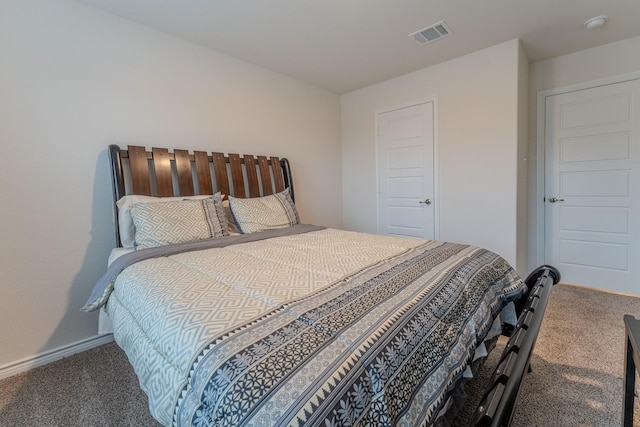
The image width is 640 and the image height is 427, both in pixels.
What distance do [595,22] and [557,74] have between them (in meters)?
0.79

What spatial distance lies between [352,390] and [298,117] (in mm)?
3324

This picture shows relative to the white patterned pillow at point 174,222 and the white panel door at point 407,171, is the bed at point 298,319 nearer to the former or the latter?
the white patterned pillow at point 174,222

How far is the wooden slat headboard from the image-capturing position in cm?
217

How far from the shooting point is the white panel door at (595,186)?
2.84 m

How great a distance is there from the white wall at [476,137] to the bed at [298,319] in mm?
1456

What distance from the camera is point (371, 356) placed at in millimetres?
746

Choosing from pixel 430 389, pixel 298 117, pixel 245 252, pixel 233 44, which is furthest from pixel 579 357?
pixel 233 44

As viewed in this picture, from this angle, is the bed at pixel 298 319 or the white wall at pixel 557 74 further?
the white wall at pixel 557 74

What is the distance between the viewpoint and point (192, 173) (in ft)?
8.36

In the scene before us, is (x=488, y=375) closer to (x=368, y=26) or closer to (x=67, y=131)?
(x=368, y=26)

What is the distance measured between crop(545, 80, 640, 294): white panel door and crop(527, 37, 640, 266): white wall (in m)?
0.09

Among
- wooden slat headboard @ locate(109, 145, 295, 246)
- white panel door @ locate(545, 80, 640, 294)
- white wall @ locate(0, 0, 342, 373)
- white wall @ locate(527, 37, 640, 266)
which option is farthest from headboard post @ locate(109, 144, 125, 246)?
white panel door @ locate(545, 80, 640, 294)

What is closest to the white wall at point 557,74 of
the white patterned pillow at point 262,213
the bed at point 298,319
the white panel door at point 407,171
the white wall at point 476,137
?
the white wall at point 476,137

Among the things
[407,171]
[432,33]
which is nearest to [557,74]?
[432,33]
